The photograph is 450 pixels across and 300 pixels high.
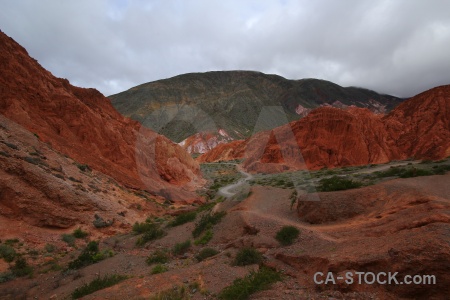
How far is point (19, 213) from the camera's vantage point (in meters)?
13.8

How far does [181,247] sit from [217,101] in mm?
147001

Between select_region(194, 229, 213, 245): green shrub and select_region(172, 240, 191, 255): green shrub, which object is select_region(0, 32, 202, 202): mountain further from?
select_region(194, 229, 213, 245): green shrub

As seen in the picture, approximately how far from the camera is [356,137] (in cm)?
5106

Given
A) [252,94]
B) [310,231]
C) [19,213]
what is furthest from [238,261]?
[252,94]

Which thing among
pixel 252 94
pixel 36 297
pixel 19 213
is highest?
pixel 252 94

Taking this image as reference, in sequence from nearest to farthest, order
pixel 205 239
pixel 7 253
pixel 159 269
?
pixel 159 269 → pixel 7 253 → pixel 205 239

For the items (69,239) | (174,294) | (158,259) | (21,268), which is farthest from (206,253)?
(69,239)

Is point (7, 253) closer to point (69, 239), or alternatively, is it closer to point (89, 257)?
point (69, 239)

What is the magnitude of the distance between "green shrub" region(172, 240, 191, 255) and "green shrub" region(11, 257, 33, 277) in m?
5.25

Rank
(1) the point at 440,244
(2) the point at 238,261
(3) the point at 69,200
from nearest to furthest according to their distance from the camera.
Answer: (1) the point at 440,244 → (2) the point at 238,261 → (3) the point at 69,200

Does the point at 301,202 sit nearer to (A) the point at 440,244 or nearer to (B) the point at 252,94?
(A) the point at 440,244

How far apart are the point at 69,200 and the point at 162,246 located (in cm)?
730

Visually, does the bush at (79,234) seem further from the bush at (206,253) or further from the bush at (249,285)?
the bush at (249,285)

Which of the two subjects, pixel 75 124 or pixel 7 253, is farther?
pixel 75 124
